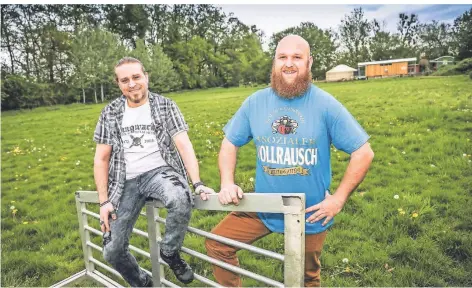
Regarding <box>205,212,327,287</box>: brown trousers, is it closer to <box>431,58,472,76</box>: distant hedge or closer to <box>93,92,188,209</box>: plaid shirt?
<box>93,92,188,209</box>: plaid shirt

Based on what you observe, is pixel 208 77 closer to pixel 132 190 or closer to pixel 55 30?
pixel 55 30

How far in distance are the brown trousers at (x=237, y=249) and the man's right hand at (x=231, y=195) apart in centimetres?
47

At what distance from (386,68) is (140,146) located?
93.1 feet

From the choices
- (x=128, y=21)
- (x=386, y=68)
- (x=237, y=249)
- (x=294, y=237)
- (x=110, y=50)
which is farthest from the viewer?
(x=110, y=50)

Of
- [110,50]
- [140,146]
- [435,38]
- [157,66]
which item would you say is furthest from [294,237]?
[110,50]

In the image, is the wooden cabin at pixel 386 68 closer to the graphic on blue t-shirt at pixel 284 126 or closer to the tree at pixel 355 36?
the tree at pixel 355 36

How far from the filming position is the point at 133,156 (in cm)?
263

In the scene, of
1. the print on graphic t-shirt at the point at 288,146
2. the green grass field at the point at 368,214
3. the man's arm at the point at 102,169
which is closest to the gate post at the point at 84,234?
the green grass field at the point at 368,214

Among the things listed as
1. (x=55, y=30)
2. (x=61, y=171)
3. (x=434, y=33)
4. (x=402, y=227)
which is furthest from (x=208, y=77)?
(x=402, y=227)

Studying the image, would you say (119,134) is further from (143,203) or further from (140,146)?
(143,203)

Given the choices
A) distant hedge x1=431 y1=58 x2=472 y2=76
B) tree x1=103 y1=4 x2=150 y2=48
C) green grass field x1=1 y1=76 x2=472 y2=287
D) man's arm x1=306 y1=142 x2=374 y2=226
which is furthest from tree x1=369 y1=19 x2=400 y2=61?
man's arm x1=306 y1=142 x2=374 y2=226

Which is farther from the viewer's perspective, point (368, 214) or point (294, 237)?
point (368, 214)

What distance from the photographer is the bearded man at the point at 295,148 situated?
224 centimetres

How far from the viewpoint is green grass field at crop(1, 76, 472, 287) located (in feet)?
11.3
